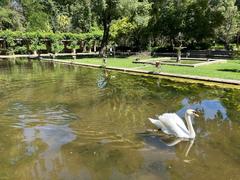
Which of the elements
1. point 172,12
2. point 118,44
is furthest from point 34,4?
point 172,12

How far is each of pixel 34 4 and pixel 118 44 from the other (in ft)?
98.6

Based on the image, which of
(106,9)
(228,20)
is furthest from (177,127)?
(228,20)

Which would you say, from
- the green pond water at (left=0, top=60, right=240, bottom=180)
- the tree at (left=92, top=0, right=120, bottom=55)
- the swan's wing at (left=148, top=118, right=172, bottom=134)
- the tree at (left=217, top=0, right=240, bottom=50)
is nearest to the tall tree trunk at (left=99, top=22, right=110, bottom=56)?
the tree at (left=92, top=0, right=120, bottom=55)

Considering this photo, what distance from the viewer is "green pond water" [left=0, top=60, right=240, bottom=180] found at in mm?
7387

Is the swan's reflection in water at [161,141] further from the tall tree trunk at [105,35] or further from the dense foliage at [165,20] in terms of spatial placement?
the tall tree trunk at [105,35]

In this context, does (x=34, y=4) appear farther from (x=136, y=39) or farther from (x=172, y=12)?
(x=172, y=12)

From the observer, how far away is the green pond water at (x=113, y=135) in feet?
24.2

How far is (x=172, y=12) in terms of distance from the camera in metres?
40.4

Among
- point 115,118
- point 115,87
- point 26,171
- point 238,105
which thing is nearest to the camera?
point 26,171

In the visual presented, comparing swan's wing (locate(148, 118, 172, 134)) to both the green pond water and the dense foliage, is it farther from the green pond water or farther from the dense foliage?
the dense foliage

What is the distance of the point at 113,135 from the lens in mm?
9562

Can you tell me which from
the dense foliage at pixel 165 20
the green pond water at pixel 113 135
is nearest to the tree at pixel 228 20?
the dense foliage at pixel 165 20

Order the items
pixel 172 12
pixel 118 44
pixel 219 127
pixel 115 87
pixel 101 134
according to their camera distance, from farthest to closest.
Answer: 1. pixel 118 44
2. pixel 172 12
3. pixel 115 87
4. pixel 219 127
5. pixel 101 134

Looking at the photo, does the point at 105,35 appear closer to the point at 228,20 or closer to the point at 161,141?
the point at 228,20
